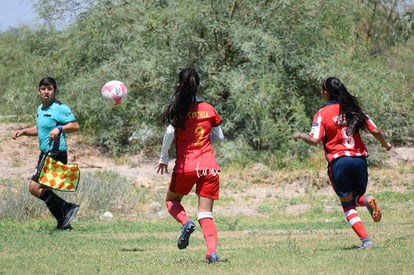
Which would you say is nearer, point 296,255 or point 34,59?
point 296,255

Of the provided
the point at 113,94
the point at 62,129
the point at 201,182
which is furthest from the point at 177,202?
the point at 113,94

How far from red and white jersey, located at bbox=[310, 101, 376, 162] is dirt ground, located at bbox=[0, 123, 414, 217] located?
5.69 meters

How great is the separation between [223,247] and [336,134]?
6.57 feet

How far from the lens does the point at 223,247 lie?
8109mm

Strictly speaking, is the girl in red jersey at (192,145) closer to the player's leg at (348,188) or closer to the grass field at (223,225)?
the grass field at (223,225)

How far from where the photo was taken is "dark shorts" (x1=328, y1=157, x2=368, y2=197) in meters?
7.33

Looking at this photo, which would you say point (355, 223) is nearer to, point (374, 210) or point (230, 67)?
point (374, 210)

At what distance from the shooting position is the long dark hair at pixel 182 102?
664 centimetres

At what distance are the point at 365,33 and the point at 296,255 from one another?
16.6 metres

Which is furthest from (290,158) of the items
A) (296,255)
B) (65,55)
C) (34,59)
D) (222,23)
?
(296,255)

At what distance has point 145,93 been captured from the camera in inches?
701

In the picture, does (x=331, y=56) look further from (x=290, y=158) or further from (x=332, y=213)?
(x=332, y=213)

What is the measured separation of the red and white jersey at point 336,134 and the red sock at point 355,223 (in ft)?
2.05

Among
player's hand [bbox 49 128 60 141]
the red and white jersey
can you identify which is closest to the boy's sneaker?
the red and white jersey
